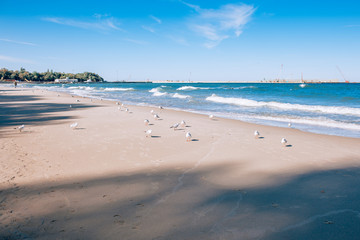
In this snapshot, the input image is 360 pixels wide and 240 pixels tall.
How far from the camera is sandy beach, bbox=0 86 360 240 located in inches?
130

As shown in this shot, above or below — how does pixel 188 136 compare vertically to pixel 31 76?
below

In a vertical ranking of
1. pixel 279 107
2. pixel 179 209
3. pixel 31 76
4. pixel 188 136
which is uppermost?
pixel 31 76

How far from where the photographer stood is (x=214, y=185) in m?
4.77

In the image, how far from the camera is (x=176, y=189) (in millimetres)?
4535

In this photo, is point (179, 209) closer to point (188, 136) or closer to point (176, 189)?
point (176, 189)

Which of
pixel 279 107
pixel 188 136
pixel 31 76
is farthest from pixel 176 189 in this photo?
pixel 31 76

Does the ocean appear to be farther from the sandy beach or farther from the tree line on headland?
the tree line on headland

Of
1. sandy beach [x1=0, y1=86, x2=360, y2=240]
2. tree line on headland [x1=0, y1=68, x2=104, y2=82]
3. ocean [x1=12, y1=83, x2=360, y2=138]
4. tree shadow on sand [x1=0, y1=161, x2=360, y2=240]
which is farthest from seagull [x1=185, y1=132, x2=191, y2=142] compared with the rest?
tree line on headland [x1=0, y1=68, x2=104, y2=82]

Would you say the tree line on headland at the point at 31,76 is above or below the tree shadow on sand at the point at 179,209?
above

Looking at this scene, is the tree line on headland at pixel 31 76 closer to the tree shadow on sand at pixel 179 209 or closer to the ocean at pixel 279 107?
the ocean at pixel 279 107

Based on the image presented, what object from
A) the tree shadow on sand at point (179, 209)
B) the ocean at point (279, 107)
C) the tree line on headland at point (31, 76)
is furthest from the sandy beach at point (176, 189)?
the tree line on headland at point (31, 76)

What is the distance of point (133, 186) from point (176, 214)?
1.34 meters

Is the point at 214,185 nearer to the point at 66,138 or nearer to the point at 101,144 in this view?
the point at 101,144

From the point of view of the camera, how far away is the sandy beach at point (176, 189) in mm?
3293
